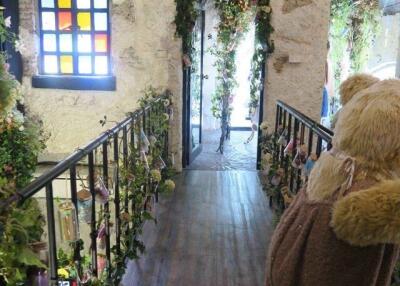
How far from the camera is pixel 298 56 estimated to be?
4.28 metres

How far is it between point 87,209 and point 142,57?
291 centimetres

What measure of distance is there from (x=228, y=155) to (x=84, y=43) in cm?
212

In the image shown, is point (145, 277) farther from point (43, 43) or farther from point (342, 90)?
point (43, 43)

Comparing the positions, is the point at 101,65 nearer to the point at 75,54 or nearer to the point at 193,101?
the point at 75,54

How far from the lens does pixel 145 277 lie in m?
2.34

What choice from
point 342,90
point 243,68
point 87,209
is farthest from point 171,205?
point 243,68

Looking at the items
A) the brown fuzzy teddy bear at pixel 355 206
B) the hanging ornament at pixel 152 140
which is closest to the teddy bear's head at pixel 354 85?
the brown fuzzy teddy bear at pixel 355 206

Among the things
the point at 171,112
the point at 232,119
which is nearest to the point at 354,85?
the point at 171,112

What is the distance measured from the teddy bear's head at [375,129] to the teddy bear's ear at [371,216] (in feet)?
0.26

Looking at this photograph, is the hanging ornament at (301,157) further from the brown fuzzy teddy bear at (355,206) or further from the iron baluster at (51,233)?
the iron baluster at (51,233)

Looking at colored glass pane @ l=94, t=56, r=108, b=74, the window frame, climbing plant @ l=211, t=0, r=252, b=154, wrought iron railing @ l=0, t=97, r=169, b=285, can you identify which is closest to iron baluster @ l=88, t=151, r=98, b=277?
wrought iron railing @ l=0, t=97, r=169, b=285

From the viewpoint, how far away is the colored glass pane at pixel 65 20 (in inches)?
178

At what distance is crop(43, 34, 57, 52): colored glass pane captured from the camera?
4.58 meters

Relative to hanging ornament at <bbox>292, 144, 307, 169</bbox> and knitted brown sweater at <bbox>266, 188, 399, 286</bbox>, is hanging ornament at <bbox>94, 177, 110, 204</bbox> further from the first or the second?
hanging ornament at <bbox>292, 144, 307, 169</bbox>
